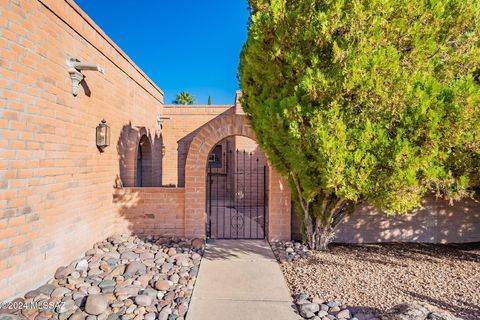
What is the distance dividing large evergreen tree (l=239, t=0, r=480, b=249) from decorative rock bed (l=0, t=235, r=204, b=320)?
259cm

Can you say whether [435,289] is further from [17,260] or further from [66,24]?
[66,24]

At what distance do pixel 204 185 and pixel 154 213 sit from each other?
4.23ft

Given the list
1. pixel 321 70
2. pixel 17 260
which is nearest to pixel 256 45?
pixel 321 70

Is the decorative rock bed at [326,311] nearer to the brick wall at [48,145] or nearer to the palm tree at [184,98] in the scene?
the brick wall at [48,145]

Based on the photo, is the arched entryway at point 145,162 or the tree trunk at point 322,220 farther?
the arched entryway at point 145,162

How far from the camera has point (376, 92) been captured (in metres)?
3.58

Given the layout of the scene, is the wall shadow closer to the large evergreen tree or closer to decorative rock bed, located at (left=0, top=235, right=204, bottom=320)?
decorative rock bed, located at (left=0, top=235, right=204, bottom=320)

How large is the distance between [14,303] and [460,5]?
7.26 meters

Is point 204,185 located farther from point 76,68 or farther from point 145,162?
point 145,162

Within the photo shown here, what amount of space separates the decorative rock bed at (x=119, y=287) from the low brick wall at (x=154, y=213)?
63cm

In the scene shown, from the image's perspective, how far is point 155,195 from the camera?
5.88m

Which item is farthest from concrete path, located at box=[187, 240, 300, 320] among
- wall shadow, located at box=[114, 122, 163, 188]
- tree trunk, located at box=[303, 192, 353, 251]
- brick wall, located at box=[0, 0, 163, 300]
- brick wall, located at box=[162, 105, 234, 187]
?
brick wall, located at box=[162, 105, 234, 187]

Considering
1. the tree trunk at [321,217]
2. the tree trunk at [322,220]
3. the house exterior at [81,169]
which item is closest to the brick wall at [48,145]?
the house exterior at [81,169]

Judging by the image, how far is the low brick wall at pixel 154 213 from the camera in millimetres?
5871
